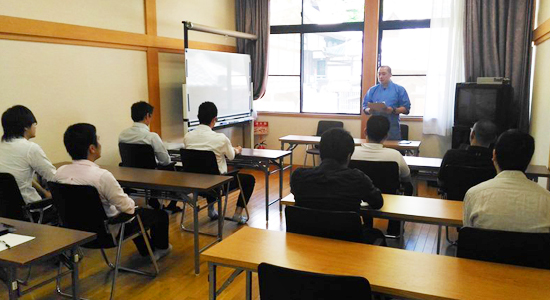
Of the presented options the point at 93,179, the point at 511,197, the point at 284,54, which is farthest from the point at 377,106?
the point at 93,179

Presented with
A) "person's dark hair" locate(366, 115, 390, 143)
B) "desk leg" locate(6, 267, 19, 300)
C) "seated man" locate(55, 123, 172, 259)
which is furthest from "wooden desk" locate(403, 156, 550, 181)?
"desk leg" locate(6, 267, 19, 300)

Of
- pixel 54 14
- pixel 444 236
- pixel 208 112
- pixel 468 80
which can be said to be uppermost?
pixel 54 14

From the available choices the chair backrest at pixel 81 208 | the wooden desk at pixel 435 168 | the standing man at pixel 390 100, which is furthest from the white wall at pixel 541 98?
the chair backrest at pixel 81 208

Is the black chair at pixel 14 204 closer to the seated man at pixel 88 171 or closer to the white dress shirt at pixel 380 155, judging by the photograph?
the seated man at pixel 88 171

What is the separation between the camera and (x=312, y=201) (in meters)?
2.31

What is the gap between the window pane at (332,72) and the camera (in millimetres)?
7305

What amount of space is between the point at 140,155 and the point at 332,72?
4.24 metres

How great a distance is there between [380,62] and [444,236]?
358 centimetres

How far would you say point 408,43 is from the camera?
6.83m

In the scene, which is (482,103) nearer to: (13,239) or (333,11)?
(333,11)

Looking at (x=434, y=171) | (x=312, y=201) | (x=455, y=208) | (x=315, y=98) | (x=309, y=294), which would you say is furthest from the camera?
(x=315, y=98)

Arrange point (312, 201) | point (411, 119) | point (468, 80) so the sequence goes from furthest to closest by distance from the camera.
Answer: point (411, 119) → point (468, 80) → point (312, 201)

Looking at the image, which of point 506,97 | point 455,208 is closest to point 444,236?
point 455,208

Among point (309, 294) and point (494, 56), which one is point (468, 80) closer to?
point (494, 56)
